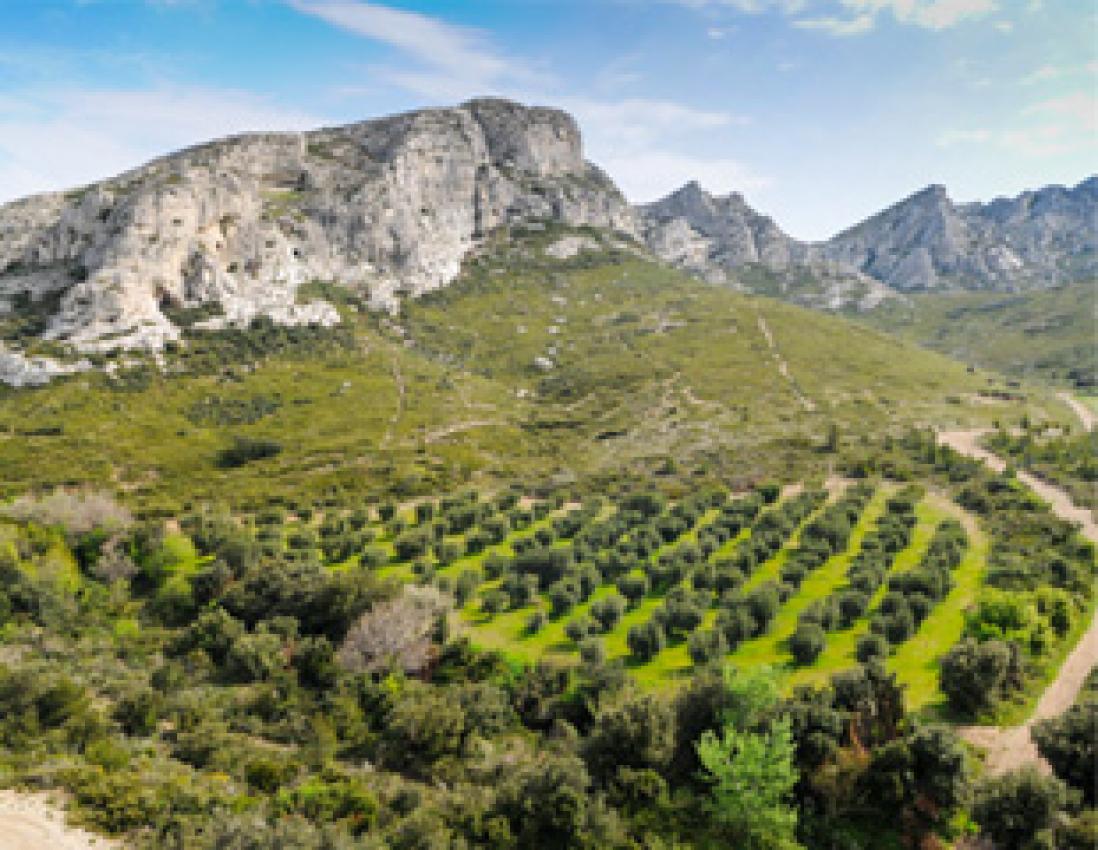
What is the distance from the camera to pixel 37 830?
20.8m

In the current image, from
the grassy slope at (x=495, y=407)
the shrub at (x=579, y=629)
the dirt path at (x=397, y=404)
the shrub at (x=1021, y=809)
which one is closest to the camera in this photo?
the shrub at (x=1021, y=809)

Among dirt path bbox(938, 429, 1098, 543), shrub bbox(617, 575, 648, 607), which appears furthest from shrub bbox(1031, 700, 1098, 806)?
dirt path bbox(938, 429, 1098, 543)

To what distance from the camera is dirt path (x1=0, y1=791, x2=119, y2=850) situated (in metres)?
20.2

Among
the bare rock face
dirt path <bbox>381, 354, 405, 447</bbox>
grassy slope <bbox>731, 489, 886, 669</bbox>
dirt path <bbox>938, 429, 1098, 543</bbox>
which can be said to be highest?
the bare rock face

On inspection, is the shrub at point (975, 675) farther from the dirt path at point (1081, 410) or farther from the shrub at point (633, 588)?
the dirt path at point (1081, 410)

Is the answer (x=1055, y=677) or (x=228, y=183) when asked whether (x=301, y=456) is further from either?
(x=228, y=183)

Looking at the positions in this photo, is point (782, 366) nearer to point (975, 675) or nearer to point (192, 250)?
point (975, 675)

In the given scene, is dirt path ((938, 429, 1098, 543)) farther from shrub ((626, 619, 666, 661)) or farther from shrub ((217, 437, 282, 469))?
shrub ((217, 437, 282, 469))

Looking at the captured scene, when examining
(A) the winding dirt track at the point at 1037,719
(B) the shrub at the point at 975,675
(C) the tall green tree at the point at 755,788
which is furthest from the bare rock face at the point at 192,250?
(A) the winding dirt track at the point at 1037,719

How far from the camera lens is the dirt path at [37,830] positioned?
20.2 m

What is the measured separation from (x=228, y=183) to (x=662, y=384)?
123126 millimetres

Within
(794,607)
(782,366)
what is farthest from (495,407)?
(794,607)

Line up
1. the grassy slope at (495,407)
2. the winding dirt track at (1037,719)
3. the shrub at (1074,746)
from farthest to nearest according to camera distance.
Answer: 1. the grassy slope at (495,407)
2. the winding dirt track at (1037,719)
3. the shrub at (1074,746)

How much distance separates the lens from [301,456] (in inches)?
3812
